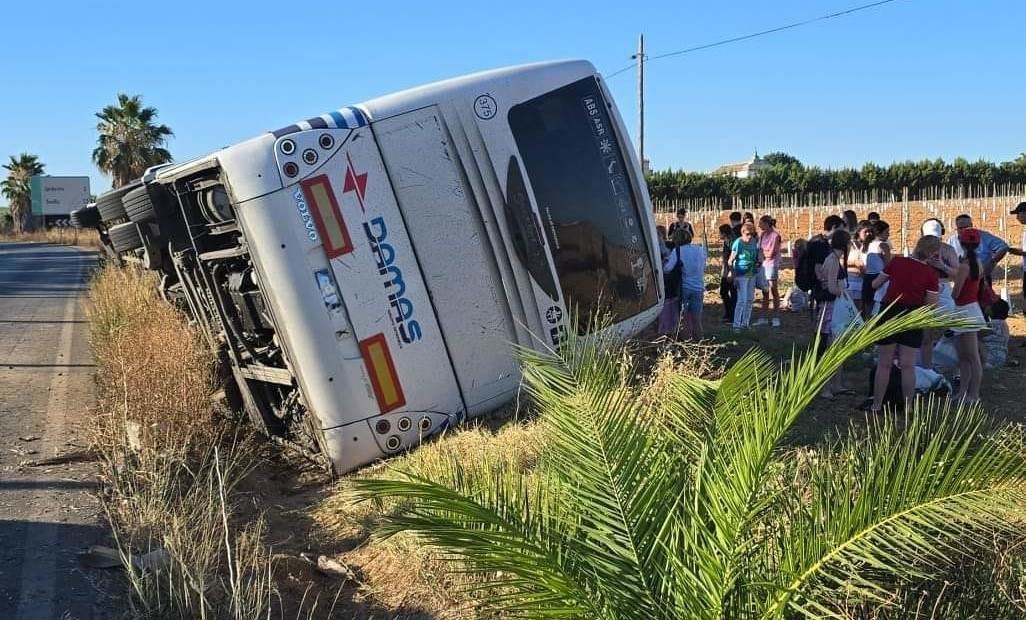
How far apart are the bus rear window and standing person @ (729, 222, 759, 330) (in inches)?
192

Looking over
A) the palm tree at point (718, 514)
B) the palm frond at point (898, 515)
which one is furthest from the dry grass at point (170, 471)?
the palm frond at point (898, 515)

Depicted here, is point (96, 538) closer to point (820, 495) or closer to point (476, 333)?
point (476, 333)

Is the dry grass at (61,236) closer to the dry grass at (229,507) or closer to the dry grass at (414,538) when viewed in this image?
the dry grass at (229,507)

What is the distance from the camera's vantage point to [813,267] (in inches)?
324

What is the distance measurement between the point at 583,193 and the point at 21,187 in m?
75.1

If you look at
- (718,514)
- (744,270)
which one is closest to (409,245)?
(718,514)

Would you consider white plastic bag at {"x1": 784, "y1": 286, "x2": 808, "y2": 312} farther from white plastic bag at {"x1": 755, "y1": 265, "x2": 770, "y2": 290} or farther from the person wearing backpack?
the person wearing backpack

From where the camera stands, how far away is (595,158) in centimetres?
584

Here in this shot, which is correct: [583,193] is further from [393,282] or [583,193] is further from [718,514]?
[718,514]

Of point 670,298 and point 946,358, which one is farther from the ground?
point 670,298

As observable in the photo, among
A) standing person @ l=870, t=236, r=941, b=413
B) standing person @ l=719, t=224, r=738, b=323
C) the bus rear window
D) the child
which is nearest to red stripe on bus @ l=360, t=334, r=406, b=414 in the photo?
the bus rear window

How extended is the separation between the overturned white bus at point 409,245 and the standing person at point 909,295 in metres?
1.71

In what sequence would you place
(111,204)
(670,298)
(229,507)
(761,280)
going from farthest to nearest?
(761,280) < (670,298) < (111,204) < (229,507)

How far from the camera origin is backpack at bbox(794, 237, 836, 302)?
7.73 m
